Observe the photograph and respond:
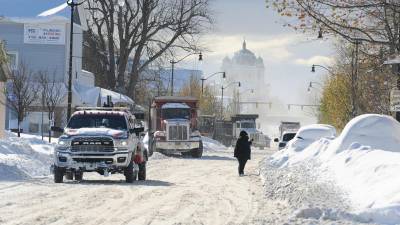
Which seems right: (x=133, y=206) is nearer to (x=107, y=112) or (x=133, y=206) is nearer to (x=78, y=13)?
(x=107, y=112)

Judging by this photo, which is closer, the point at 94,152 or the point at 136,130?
the point at 94,152

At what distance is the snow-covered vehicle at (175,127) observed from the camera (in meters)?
43.4

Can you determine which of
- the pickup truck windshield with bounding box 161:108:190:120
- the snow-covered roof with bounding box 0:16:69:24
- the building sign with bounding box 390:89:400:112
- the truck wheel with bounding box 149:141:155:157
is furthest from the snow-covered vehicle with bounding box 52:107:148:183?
the snow-covered roof with bounding box 0:16:69:24

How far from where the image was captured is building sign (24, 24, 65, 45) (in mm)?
57469

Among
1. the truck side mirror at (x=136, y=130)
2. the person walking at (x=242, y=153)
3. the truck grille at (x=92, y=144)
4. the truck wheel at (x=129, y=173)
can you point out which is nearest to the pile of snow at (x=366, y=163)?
the person walking at (x=242, y=153)

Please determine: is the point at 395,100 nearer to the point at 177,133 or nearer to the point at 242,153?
the point at 242,153

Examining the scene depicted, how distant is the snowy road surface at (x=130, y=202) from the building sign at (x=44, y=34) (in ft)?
121

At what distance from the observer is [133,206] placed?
48.1 ft

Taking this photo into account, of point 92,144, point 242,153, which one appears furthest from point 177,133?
point 92,144

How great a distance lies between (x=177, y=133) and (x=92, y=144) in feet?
73.9

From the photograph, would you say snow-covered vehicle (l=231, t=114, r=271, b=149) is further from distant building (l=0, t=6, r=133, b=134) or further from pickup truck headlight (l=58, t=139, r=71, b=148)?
pickup truck headlight (l=58, t=139, r=71, b=148)

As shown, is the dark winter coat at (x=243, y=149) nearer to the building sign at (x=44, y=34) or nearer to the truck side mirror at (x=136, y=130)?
the truck side mirror at (x=136, y=130)

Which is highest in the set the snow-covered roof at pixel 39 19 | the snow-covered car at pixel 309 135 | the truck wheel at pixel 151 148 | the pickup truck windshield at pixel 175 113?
the snow-covered roof at pixel 39 19

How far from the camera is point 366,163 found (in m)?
15.3
